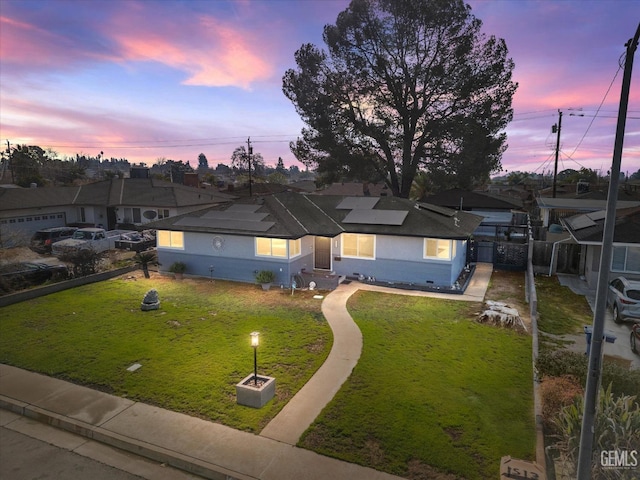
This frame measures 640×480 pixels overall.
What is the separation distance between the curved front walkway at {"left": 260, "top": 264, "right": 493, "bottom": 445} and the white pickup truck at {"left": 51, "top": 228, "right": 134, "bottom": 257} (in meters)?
18.5

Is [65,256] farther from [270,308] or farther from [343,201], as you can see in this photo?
[343,201]

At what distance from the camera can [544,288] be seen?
20094 mm

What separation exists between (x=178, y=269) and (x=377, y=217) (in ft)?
37.6

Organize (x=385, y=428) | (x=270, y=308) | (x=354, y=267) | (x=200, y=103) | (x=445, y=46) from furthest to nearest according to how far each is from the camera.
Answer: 1. (x=200, y=103)
2. (x=445, y=46)
3. (x=354, y=267)
4. (x=270, y=308)
5. (x=385, y=428)

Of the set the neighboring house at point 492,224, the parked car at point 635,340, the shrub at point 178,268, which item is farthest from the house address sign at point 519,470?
the neighboring house at point 492,224

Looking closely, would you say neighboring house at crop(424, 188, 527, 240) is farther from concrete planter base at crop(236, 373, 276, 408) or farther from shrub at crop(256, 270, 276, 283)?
concrete planter base at crop(236, 373, 276, 408)

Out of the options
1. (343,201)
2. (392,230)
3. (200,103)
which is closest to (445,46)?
(343,201)

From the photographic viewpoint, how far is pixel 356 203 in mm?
23906

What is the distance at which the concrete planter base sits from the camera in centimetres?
923

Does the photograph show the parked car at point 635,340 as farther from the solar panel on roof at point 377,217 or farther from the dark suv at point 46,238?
the dark suv at point 46,238

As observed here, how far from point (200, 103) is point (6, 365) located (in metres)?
32.1

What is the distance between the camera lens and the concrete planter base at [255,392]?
9234 mm

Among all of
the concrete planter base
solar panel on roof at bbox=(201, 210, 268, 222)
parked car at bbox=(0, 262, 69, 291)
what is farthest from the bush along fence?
the concrete planter base

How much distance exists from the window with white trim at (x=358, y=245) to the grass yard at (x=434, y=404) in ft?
22.1
